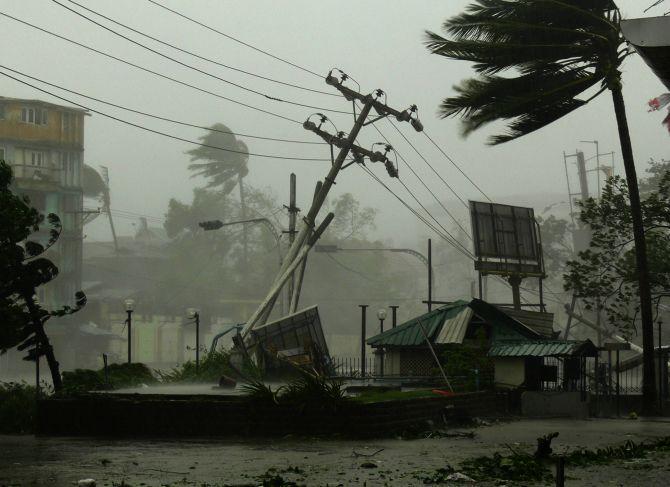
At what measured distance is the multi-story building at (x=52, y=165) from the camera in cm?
7362

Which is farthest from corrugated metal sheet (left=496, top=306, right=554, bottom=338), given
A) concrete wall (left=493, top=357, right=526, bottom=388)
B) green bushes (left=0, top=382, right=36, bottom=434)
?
green bushes (left=0, top=382, right=36, bottom=434)

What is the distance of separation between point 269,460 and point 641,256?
18013mm

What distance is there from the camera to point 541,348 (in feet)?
103

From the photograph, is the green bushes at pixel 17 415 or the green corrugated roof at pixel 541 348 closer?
the green bushes at pixel 17 415

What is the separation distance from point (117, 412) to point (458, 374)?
13.2 m

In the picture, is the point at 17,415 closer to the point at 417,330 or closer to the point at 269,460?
the point at 269,460

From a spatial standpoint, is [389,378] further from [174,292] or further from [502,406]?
[174,292]

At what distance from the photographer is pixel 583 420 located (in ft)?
93.2

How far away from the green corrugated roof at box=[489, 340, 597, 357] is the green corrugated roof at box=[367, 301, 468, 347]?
2431 millimetres

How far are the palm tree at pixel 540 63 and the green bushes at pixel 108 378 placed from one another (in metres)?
11.4

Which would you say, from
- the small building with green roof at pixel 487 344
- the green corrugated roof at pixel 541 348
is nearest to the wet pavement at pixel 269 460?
the green corrugated roof at pixel 541 348

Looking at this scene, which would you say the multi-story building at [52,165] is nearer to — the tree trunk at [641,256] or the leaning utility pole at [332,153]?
the leaning utility pole at [332,153]

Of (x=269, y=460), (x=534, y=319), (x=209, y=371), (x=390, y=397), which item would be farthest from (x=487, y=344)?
(x=269, y=460)

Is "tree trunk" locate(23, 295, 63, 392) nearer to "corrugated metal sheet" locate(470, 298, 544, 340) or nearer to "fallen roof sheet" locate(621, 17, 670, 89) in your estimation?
"corrugated metal sheet" locate(470, 298, 544, 340)
